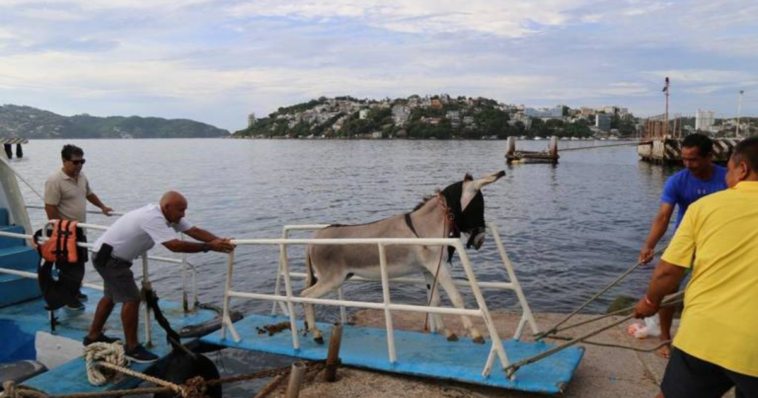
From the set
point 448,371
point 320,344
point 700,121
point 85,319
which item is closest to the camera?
point 448,371

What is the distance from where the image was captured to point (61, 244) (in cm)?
701

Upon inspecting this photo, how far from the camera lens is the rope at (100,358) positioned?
6.02 m

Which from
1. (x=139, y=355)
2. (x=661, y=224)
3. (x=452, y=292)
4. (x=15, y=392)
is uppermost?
(x=661, y=224)

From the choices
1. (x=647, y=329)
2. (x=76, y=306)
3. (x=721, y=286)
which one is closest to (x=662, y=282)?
(x=721, y=286)

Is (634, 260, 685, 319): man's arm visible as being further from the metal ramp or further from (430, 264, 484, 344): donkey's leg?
(430, 264, 484, 344): donkey's leg

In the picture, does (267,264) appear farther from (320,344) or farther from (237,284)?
(320,344)

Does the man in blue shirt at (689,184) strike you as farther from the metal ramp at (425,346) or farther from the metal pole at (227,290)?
the metal pole at (227,290)

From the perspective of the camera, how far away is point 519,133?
186 m

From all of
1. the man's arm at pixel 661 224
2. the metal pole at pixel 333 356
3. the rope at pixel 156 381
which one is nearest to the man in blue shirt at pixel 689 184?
the man's arm at pixel 661 224

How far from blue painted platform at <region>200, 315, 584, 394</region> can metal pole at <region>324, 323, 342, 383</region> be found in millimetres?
228

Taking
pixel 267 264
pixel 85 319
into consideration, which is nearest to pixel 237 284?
pixel 267 264

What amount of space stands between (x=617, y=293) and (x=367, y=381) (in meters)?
8.84

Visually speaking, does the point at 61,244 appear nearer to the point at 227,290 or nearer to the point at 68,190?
the point at 68,190

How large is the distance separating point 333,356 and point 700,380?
3544 mm
